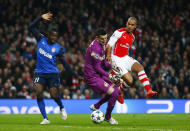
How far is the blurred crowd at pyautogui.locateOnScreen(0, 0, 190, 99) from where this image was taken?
63.0 ft

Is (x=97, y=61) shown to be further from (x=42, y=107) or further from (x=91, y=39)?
(x=91, y=39)

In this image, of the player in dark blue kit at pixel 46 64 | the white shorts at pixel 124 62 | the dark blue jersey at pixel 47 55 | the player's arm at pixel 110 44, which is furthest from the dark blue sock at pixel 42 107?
the white shorts at pixel 124 62

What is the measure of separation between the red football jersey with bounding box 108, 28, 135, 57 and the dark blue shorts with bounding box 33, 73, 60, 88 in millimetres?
2046

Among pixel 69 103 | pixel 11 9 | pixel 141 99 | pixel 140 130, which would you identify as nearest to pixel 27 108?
pixel 69 103

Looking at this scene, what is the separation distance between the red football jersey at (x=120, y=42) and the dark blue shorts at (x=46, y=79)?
2.05m

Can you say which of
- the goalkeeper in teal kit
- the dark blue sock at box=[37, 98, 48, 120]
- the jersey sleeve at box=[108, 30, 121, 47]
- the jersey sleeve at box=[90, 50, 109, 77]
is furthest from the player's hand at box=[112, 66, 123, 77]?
the dark blue sock at box=[37, 98, 48, 120]

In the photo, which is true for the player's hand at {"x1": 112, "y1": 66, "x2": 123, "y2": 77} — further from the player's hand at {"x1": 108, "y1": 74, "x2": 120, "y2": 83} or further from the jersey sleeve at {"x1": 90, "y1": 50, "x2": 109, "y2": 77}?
the jersey sleeve at {"x1": 90, "y1": 50, "x2": 109, "y2": 77}

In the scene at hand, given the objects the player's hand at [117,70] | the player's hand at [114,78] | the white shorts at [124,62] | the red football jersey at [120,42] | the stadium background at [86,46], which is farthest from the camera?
the stadium background at [86,46]

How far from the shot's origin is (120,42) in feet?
40.4

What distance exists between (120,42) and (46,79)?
8.43 feet

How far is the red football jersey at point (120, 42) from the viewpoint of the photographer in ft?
40.0

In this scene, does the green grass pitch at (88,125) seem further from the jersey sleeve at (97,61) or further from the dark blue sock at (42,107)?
the jersey sleeve at (97,61)

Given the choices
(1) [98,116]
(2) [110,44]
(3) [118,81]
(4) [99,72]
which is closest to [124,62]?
(3) [118,81]

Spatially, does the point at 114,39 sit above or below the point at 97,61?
above
